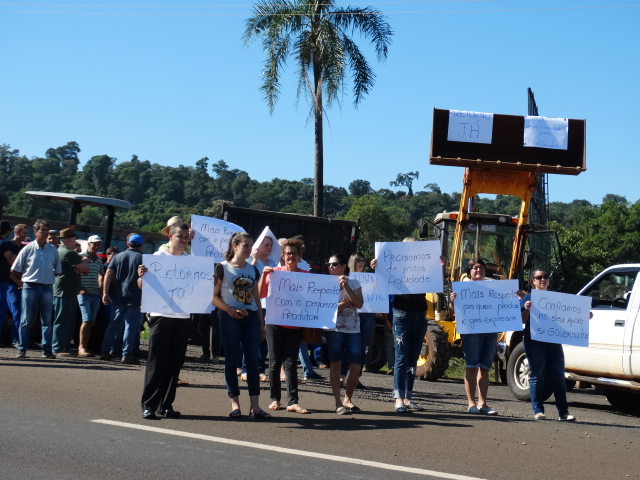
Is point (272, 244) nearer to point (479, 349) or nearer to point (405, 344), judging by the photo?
point (405, 344)

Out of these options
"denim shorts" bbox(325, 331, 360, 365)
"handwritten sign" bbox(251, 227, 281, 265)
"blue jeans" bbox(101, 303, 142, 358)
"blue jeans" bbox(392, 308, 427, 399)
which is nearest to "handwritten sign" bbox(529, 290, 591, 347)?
"blue jeans" bbox(392, 308, 427, 399)

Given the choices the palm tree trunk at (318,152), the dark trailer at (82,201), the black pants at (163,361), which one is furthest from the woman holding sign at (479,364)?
the palm tree trunk at (318,152)

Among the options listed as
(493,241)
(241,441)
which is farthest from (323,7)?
(241,441)

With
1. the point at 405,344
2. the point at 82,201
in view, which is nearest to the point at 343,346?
the point at 405,344

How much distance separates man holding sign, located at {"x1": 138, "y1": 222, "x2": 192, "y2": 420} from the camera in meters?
8.51

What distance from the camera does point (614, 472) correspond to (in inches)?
289

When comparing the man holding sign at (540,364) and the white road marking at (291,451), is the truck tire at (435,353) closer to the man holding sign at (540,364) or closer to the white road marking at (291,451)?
the man holding sign at (540,364)

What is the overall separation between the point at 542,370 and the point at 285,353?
3014 mm

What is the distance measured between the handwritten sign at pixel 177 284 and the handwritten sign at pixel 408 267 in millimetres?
2120

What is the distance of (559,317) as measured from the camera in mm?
10281

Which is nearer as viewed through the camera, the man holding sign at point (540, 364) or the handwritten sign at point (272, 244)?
Answer: the handwritten sign at point (272, 244)

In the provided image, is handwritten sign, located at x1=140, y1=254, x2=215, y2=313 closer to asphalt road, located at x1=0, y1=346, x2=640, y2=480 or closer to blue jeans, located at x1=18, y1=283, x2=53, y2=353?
asphalt road, located at x1=0, y1=346, x2=640, y2=480

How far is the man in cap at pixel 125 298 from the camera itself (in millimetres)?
12875

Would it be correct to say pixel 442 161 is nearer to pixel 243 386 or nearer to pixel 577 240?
pixel 243 386
